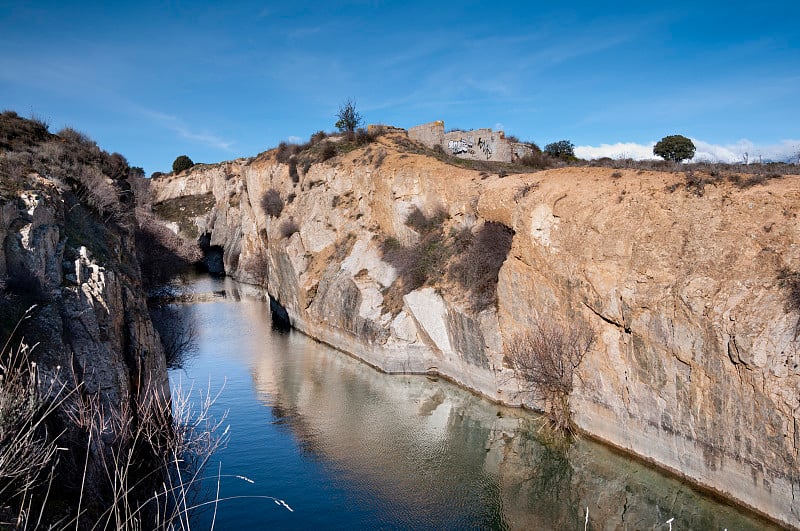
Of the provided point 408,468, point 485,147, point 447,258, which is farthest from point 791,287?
point 485,147

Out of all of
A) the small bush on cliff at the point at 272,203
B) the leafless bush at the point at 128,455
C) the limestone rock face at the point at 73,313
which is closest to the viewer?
the leafless bush at the point at 128,455

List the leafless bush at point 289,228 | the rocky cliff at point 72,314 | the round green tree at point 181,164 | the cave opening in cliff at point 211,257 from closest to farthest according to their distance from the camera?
1. the rocky cliff at point 72,314
2. the leafless bush at point 289,228
3. the cave opening in cliff at point 211,257
4. the round green tree at point 181,164

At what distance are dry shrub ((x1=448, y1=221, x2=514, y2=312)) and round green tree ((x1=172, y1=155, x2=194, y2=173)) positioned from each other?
249ft

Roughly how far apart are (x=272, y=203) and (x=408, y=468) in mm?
29689

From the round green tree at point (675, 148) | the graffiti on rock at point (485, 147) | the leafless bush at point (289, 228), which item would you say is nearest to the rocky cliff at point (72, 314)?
the leafless bush at point (289, 228)

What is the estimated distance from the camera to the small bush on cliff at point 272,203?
42.0 m

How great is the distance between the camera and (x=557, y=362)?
61.6 ft

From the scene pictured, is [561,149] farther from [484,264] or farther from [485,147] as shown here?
[484,264]

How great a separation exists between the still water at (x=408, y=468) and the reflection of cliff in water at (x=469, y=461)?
0.14 feet

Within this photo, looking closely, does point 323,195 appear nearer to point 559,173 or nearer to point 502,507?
point 559,173

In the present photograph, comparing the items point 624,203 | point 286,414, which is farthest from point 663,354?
point 286,414

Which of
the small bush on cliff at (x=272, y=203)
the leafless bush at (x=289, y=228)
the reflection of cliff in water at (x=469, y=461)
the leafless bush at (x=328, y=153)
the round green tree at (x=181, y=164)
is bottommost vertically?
the reflection of cliff in water at (x=469, y=461)

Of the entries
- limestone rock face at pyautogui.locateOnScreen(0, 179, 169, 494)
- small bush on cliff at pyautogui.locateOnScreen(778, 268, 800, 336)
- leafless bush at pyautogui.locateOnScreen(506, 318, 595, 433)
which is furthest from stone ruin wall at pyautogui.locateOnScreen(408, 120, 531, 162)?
limestone rock face at pyautogui.locateOnScreen(0, 179, 169, 494)

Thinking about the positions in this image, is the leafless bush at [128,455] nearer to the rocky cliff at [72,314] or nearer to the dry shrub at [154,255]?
the rocky cliff at [72,314]
